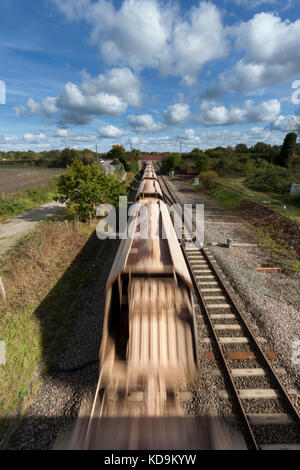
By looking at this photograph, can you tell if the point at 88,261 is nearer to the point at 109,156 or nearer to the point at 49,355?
the point at 49,355

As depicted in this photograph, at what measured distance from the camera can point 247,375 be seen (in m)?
5.66

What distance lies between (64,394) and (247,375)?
502 cm

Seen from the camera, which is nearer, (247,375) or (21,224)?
(247,375)

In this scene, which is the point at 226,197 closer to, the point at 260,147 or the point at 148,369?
the point at 148,369

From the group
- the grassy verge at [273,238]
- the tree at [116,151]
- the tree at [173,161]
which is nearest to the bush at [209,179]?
the grassy verge at [273,238]

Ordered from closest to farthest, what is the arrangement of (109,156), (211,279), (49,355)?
(49,355)
(211,279)
(109,156)

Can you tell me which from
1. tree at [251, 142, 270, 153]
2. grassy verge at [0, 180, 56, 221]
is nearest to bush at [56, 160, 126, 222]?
grassy verge at [0, 180, 56, 221]

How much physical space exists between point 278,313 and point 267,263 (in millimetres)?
4503

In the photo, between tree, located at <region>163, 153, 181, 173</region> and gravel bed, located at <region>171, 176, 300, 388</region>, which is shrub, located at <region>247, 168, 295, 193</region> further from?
tree, located at <region>163, 153, 181, 173</region>

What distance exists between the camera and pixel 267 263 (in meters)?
11.7

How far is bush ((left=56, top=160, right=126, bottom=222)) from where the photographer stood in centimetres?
1506

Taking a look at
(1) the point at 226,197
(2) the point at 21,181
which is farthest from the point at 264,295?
(2) the point at 21,181
